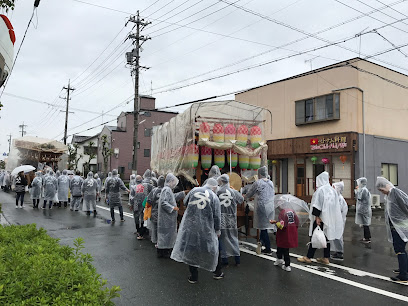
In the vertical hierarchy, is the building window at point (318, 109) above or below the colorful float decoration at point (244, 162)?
above

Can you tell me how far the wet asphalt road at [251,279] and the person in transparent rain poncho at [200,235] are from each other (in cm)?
34

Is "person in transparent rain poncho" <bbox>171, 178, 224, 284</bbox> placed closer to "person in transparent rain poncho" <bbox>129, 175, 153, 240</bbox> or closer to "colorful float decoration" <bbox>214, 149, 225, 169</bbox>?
"colorful float decoration" <bbox>214, 149, 225, 169</bbox>

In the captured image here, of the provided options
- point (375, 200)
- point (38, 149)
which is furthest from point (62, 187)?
point (375, 200)

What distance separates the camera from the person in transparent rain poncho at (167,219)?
6789 mm

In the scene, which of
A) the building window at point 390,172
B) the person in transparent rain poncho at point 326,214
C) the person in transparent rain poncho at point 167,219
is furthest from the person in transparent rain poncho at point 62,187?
the building window at point 390,172

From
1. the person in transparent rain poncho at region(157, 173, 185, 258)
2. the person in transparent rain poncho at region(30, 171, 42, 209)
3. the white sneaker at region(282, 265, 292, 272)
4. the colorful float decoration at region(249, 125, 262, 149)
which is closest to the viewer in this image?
the white sneaker at region(282, 265, 292, 272)

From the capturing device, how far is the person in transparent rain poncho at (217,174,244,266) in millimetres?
6125

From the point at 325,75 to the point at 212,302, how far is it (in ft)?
55.0

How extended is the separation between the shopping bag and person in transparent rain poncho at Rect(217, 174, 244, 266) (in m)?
1.51

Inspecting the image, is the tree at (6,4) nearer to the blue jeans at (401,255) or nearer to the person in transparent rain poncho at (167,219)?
the person in transparent rain poncho at (167,219)

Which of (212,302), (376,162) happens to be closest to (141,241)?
(212,302)

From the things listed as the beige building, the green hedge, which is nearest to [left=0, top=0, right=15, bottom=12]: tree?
the green hedge

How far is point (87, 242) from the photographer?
321 inches

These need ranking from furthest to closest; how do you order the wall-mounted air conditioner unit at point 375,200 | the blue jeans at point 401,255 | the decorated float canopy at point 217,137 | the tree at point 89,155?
the tree at point 89,155
the wall-mounted air conditioner unit at point 375,200
the decorated float canopy at point 217,137
the blue jeans at point 401,255
